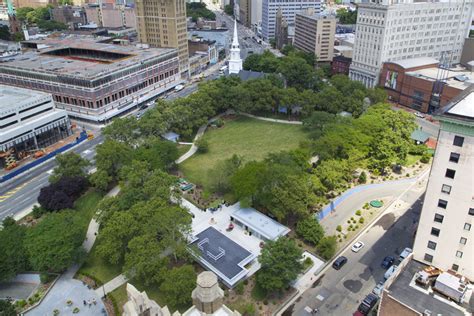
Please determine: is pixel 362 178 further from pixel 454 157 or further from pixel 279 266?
pixel 279 266

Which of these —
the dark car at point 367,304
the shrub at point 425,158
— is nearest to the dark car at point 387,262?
the dark car at point 367,304

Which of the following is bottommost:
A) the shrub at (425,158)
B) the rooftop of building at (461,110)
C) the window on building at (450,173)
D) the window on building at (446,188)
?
the shrub at (425,158)

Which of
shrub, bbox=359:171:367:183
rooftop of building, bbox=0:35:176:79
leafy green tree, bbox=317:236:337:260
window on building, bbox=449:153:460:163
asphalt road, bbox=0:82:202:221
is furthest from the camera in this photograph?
rooftop of building, bbox=0:35:176:79

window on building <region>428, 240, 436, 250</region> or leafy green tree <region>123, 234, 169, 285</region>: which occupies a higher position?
window on building <region>428, 240, 436, 250</region>

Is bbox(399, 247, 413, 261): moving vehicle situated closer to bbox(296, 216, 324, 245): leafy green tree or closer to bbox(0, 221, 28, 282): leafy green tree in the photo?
bbox(296, 216, 324, 245): leafy green tree

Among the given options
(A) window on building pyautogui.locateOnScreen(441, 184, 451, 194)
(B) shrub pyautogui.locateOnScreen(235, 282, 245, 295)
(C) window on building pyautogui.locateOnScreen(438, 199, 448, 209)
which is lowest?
(B) shrub pyautogui.locateOnScreen(235, 282, 245, 295)

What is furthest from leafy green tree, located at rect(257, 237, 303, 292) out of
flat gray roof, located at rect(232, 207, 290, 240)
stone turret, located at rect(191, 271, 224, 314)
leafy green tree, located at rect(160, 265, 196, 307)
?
stone turret, located at rect(191, 271, 224, 314)

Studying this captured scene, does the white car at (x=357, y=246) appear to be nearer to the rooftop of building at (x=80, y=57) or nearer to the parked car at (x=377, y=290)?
the parked car at (x=377, y=290)

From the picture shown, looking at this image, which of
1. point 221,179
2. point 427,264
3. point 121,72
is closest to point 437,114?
point 427,264

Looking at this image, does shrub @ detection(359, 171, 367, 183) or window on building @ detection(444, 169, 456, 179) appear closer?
window on building @ detection(444, 169, 456, 179)
